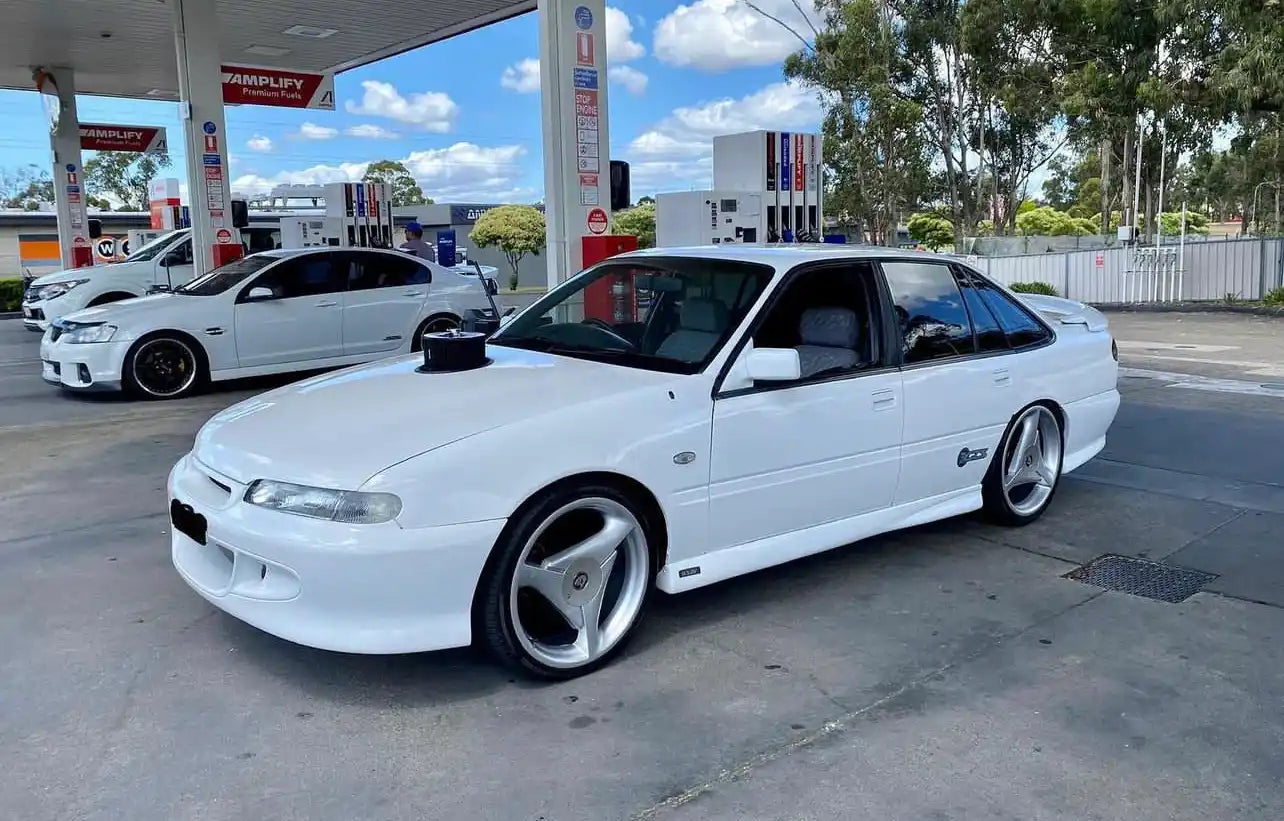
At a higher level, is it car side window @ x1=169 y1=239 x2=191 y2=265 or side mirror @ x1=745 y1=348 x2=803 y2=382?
car side window @ x1=169 y1=239 x2=191 y2=265

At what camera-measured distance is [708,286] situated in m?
4.50

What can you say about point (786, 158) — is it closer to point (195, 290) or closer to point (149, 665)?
point (195, 290)

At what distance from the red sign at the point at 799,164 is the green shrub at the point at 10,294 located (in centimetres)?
2218

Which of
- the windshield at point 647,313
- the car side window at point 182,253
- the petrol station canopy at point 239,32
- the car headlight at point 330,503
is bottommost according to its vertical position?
the car headlight at point 330,503

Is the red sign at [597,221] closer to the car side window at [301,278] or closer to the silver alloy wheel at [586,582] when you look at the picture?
the car side window at [301,278]

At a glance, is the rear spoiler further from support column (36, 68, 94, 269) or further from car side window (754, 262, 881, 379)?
support column (36, 68, 94, 269)

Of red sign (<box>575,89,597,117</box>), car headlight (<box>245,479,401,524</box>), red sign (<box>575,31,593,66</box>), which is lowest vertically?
car headlight (<box>245,479,401,524</box>)

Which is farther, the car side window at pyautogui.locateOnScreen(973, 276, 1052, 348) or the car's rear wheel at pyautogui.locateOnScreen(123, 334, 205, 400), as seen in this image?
the car's rear wheel at pyautogui.locateOnScreen(123, 334, 205, 400)

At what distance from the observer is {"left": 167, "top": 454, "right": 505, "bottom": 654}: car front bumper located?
322 cm

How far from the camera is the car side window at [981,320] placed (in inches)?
202

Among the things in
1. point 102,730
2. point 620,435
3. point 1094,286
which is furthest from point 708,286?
point 1094,286

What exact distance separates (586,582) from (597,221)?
6277mm

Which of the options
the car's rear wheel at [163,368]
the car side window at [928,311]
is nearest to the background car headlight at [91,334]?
the car's rear wheel at [163,368]

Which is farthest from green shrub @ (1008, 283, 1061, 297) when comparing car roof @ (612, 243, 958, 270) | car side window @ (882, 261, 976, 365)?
car roof @ (612, 243, 958, 270)
